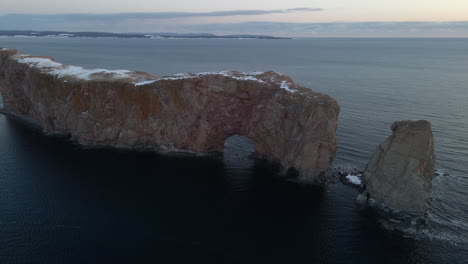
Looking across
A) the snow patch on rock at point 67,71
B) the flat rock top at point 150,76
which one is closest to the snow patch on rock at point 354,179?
the flat rock top at point 150,76

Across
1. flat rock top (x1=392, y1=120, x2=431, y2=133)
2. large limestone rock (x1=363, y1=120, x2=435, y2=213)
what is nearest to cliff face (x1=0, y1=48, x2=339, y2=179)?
flat rock top (x1=392, y1=120, x2=431, y2=133)

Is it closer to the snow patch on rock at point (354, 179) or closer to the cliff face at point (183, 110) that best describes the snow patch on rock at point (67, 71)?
the cliff face at point (183, 110)

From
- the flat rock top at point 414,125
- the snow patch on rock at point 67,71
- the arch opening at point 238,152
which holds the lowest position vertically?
the arch opening at point 238,152

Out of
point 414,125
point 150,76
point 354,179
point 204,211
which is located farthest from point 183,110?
point 414,125

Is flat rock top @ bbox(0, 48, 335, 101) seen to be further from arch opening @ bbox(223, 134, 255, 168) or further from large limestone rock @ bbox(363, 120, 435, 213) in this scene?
arch opening @ bbox(223, 134, 255, 168)

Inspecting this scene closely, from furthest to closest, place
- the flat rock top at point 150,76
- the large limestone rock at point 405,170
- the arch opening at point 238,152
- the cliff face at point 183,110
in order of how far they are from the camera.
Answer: the arch opening at point 238,152 < the flat rock top at point 150,76 < the cliff face at point 183,110 < the large limestone rock at point 405,170

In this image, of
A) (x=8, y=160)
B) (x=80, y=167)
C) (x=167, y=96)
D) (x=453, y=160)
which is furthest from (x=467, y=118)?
(x=8, y=160)

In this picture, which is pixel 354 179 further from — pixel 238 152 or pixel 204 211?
pixel 204 211
